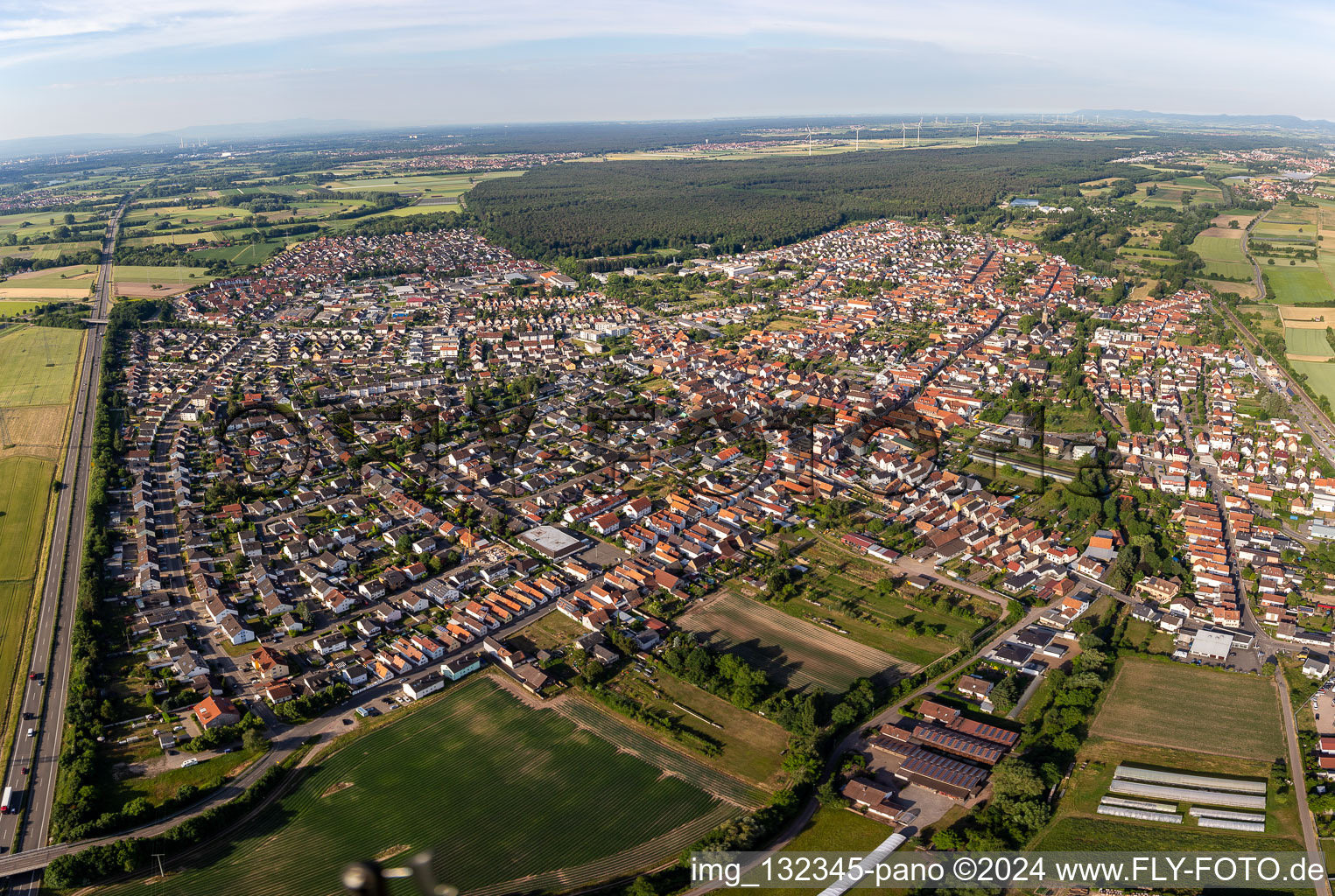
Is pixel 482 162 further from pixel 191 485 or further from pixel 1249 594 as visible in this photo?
pixel 1249 594

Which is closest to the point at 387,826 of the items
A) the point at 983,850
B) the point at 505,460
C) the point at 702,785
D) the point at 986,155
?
the point at 702,785

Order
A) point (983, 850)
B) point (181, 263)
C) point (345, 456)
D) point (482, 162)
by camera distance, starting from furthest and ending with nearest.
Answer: point (482, 162), point (181, 263), point (345, 456), point (983, 850)

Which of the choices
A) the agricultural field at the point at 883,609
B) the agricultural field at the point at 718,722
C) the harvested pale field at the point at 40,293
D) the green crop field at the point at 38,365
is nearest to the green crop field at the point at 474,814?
the agricultural field at the point at 718,722

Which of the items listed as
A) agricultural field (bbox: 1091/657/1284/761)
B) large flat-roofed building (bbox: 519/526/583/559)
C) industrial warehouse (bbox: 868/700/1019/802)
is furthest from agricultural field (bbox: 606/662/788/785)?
agricultural field (bbox: 1091/657/1284/761)

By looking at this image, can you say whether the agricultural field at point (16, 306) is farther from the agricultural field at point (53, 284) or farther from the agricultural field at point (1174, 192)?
the agricultural field at point (1174, 192)

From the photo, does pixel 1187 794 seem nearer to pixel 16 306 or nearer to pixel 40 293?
pixel 16 306

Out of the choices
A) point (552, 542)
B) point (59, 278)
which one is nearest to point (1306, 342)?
point (552, 542)
